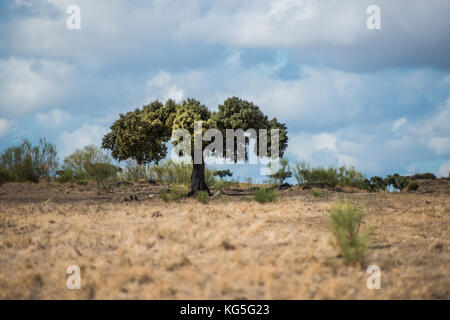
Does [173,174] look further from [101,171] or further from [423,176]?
[423,176]

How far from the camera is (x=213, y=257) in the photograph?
6.30m

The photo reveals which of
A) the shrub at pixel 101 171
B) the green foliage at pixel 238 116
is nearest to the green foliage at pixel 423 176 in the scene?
the green foliage at pixel 238 116

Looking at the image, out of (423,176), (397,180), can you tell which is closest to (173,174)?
(397,180)

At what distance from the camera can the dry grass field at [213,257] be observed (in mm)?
5359

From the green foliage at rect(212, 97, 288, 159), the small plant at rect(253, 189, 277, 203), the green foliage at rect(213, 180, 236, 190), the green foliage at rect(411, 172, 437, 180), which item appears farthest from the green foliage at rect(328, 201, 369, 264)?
the green foliage at rect(411, 172, 437, 180)

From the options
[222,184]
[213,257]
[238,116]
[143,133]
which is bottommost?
[213,257]

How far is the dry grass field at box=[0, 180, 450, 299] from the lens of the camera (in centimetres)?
536

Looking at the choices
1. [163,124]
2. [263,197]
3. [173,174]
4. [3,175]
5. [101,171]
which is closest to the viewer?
[263,197]

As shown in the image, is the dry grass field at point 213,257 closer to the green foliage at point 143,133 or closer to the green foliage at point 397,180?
the green foliage at point 143,133

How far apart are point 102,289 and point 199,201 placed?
30.8 feet

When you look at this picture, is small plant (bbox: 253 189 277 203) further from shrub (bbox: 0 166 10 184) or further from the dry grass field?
shrub (bbox: 0 166 10 184)

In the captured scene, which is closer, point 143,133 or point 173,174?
point 143,133

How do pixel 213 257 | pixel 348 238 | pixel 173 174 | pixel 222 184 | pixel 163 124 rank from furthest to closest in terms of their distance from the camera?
pixel 173 174
pixel 222 184
pixel 163 124
pixel 348 238
pixel 213 257
